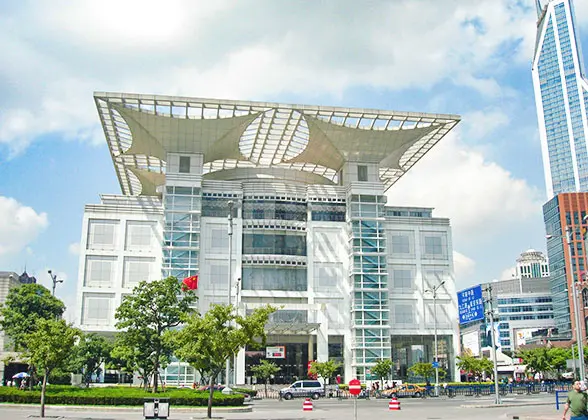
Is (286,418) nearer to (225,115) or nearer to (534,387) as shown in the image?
(534,387)

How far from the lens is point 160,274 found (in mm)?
73312

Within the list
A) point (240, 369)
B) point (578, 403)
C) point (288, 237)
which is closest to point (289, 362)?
point (240, 369)

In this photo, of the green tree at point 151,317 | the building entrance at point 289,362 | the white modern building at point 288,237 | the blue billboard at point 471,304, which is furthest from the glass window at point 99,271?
the blue billboard at point 471,304

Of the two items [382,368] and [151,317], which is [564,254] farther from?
[151,317]

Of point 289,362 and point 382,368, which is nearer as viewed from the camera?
point 382,368

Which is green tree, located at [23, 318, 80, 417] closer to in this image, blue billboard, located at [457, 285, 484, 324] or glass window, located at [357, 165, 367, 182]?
blue billboard, located at [457, 285, 484, 324]

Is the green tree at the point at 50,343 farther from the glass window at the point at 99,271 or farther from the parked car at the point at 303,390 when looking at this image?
the glass window at the point at 99,271

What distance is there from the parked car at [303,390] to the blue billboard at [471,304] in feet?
52.1

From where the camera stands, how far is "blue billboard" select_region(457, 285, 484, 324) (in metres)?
43.0

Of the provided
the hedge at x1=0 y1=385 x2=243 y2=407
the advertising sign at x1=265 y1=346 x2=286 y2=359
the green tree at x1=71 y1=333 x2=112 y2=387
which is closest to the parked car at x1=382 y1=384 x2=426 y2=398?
the advertising sign at x1=265 y1=346 x2=286 y2=359

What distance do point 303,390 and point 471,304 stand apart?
1832 centimetres

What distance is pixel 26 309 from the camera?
54750 millimetres

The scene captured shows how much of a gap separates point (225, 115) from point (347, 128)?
1481 centimetres

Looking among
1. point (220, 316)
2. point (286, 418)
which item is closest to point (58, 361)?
point (220, 316)
